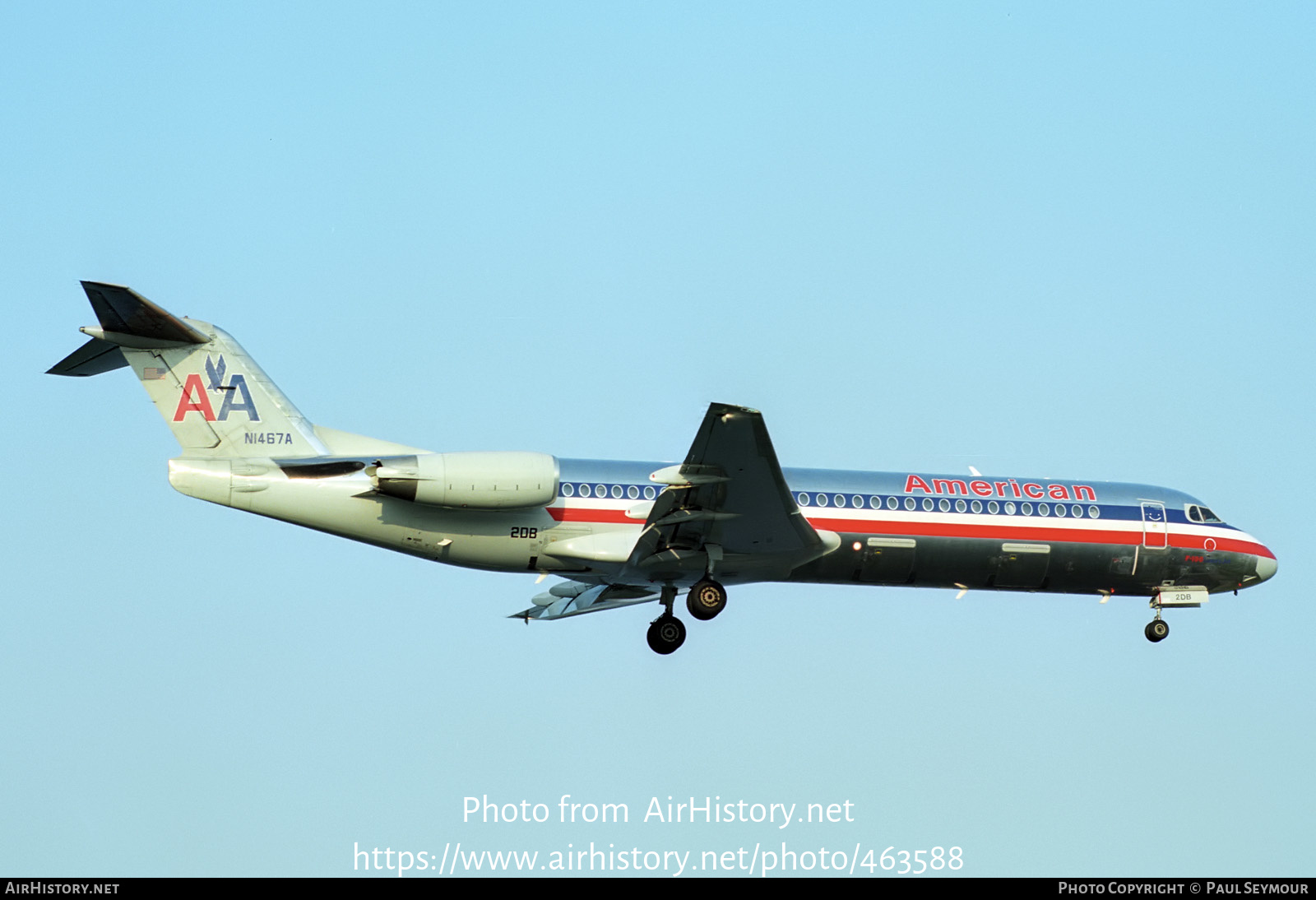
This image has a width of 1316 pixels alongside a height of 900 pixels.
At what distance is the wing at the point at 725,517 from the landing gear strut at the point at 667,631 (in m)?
0.43

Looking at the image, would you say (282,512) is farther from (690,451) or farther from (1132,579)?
(1132,579)

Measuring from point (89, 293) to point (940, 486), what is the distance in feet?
44.7

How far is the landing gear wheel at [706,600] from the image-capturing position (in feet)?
74.2

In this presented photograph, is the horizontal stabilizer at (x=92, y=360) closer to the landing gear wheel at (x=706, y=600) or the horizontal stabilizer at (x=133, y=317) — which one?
the horizontal stabilizer at (x=133, y=317)

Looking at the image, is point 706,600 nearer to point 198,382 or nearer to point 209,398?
point 209,398

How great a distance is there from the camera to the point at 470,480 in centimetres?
2100

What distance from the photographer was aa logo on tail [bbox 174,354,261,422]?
2214 centimetres

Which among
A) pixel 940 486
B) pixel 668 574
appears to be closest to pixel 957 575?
pixel 940 486

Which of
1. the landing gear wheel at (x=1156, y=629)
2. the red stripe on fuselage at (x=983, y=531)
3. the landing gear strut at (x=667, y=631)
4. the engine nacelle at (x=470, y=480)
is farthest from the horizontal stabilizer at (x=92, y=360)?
the landing gear wheel at (x=1156, y=629)

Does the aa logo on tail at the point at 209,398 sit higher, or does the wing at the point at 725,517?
the aa logo on tail at the point at 209,398

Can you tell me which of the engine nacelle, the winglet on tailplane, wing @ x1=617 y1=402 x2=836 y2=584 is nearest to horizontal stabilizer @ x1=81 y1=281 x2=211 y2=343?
the winglet on tailplane

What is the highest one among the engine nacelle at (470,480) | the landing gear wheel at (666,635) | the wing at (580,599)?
the wing at (580,599)

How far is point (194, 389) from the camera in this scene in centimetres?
2222

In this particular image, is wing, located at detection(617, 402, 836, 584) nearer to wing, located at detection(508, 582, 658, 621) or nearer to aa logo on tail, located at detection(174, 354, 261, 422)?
wing, located at detection(508, 582, 658, 621)
